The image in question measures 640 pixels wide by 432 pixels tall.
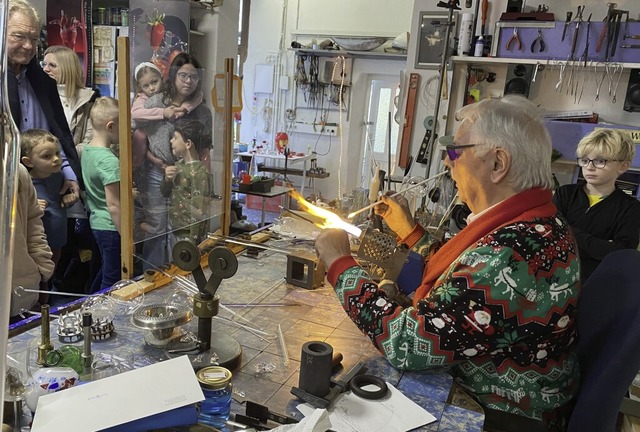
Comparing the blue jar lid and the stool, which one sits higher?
the blue jar lid

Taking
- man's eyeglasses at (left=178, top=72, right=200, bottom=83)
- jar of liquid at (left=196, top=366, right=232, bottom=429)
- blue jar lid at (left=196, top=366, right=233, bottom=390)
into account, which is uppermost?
man's eyeglasses at (left=178, top=72, right=200, bottom=83)

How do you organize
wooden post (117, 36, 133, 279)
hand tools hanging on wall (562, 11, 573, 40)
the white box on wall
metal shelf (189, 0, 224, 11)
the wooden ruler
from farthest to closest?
the white box on wall < metal shelf (189, 0, 224, 11) < the wooden ruler < hand tools hanging on wall (562, 11, 573, 40) < wooden post (117, 36, 133, 279)

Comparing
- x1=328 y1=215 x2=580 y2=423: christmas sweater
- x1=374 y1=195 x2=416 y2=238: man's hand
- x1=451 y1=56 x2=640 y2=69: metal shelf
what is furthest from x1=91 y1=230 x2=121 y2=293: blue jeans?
x1=451 y1=56 x2=640 y2=69: metal shelf

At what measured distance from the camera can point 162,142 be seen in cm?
228

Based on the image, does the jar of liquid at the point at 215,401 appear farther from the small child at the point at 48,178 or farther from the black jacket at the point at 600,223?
the black jacket at the point at 600,223

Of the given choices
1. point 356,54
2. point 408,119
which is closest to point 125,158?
point 408,119

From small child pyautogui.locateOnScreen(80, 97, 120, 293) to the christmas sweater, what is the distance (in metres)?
1.70

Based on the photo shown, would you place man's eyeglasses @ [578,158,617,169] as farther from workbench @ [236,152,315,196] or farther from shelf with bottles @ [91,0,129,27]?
workbench @ [236,152,315,196]

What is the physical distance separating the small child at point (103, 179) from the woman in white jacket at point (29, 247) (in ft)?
1.39

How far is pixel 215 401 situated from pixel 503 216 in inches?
37.4

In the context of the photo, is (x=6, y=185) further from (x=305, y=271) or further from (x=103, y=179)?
(x=103, y=179)

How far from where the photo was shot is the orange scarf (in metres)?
1.50

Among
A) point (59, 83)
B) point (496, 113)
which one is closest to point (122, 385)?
point (496, 113)

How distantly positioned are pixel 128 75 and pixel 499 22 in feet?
9.66
